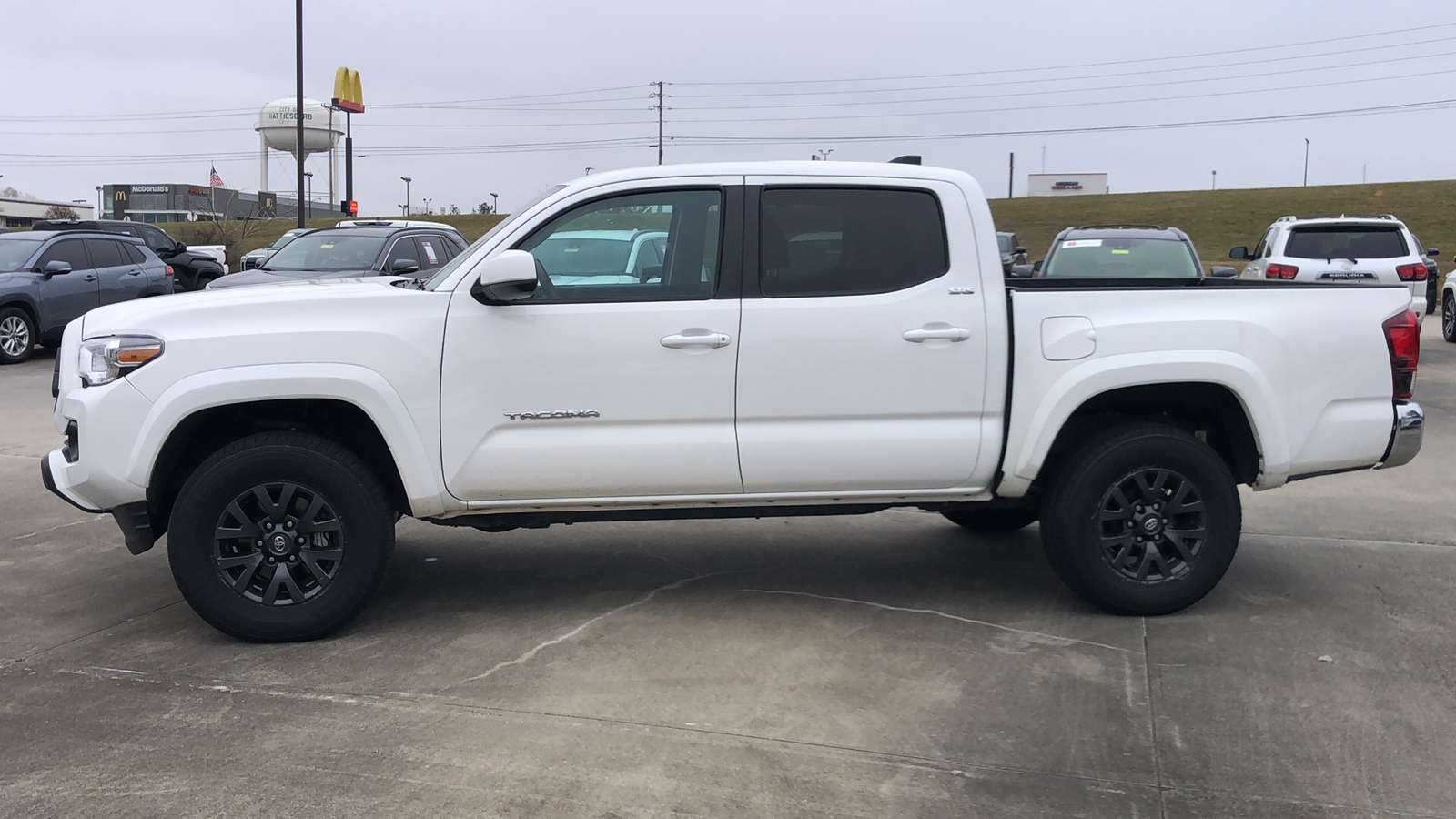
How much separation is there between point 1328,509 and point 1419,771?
3891mm

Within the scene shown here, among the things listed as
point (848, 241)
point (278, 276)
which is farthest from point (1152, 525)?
point (278, 276)

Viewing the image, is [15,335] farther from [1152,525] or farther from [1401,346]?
[1401,346]

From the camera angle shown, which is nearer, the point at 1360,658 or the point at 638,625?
the point at 1360,658

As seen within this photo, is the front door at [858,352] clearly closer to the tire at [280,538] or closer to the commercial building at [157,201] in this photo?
the tire at [280,538]

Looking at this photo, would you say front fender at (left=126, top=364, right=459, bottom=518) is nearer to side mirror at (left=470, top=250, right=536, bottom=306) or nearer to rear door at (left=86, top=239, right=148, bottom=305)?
side mirror at (left=470, top=250, right=536, bottom=306)

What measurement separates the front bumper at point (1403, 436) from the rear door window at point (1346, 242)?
9406mm

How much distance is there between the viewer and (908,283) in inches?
187

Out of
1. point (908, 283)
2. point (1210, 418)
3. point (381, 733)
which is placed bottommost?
point (381, 733)

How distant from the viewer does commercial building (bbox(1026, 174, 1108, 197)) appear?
8612 centimetres

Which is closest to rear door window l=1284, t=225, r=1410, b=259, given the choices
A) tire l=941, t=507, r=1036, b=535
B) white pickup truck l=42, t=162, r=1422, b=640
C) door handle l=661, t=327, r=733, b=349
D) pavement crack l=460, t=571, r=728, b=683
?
tire l=941, t=507, r=1036, b=535

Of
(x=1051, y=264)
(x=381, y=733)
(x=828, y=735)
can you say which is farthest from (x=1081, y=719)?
(x=1051, y=264)

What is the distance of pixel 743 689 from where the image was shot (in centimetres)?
419

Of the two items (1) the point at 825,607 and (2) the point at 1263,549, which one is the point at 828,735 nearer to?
(1) the point at 825,607

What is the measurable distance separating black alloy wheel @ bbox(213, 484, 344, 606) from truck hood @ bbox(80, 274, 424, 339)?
2.17 feet
